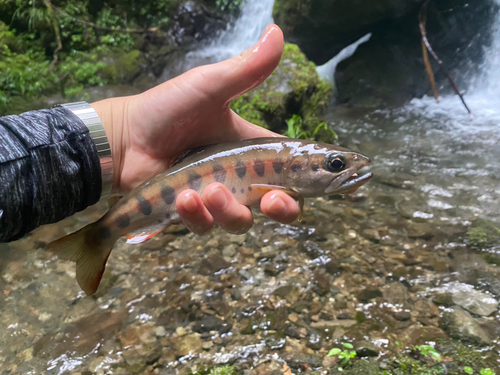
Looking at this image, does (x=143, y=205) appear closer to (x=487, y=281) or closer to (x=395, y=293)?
(x=395, y=293)

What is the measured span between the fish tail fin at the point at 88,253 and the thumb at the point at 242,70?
1.29 metres

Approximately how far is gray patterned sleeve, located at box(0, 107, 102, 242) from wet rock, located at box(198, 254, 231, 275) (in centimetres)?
214

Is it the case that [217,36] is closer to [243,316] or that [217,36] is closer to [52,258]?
[52,258]

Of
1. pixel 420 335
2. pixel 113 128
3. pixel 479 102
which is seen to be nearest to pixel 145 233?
pixel 113 128

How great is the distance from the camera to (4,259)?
4500 mm

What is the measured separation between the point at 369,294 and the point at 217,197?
2.68 m

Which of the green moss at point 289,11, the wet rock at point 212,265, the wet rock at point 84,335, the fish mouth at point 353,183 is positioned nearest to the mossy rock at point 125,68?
the green moss at point 289,11

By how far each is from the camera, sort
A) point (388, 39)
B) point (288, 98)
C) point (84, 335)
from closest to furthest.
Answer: point (84, 335), point (288, 98), point (388, 39)

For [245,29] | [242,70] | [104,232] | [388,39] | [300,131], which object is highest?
[245,29]

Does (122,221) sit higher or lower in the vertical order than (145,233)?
higher

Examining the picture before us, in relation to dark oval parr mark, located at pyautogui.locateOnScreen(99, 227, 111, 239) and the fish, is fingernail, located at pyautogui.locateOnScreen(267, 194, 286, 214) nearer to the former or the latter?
the fish

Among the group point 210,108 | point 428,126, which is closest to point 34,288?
point 210,108

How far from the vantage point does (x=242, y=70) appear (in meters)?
2.34

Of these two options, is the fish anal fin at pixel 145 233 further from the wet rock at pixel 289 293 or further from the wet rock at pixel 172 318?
the wet rock at pixel 289 293
